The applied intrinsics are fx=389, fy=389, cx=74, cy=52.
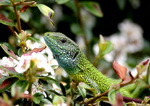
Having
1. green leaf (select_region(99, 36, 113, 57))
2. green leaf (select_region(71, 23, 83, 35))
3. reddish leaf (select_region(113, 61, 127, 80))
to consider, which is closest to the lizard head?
green leaf (select_region(99, 36, 113, 57))

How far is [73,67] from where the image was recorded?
243 cm

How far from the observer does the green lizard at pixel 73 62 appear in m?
2.30

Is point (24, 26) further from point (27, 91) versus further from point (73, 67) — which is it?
point (27, 91)

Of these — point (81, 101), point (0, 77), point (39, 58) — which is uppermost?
point (39, 58)

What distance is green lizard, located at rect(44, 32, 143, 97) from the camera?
230cm

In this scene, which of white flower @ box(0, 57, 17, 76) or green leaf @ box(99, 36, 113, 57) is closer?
white flower @ box(0, 57, 17, 76)

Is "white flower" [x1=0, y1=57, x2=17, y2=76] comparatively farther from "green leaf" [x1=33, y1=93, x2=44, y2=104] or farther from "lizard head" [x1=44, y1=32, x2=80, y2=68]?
"lizard head" [x1=44, y1=32, x2=80, y2=68]

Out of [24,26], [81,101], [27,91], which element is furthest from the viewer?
[24,26]

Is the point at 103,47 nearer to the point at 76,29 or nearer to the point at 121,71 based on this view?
the point at 121,71

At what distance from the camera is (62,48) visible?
2.36 metres

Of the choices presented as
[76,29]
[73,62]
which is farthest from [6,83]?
[76,29]

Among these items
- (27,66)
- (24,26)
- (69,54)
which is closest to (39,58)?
(27,66)

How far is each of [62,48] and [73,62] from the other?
0.46 ft

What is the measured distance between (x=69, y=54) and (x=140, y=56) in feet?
7.17
